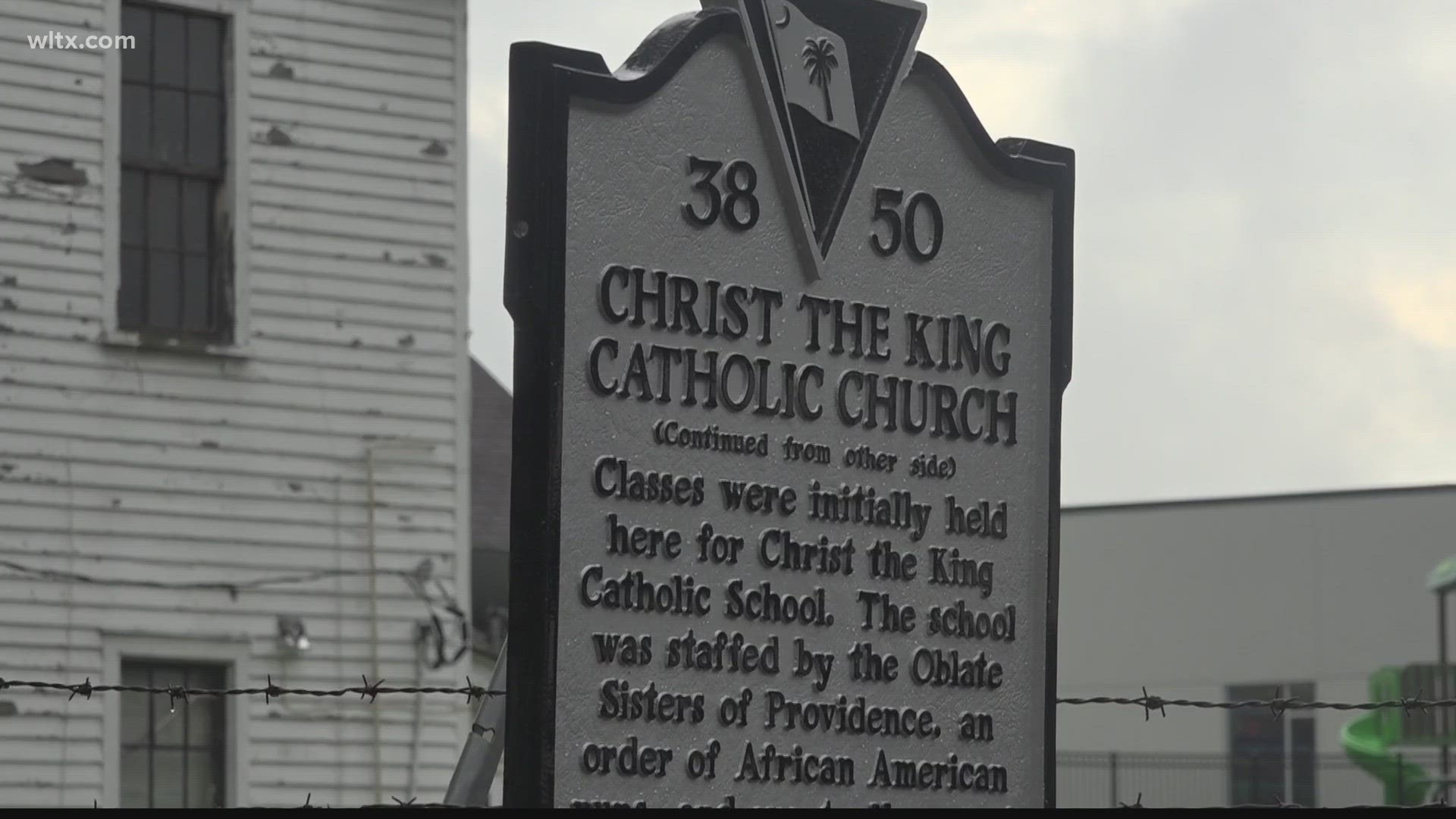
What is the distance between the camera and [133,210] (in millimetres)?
14422

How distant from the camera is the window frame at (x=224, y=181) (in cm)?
1420

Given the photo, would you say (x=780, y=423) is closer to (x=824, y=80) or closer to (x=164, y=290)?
(x=824, y=80)

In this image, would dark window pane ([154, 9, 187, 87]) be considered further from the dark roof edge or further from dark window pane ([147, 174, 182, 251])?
the dark roof edge

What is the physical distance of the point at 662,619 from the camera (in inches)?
187

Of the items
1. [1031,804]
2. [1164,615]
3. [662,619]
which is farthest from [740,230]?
[1164,615]

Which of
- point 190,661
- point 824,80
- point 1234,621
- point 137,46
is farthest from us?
point 1234,621

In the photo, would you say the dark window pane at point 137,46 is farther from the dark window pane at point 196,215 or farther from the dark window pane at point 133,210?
the dark window pane at point 196,215

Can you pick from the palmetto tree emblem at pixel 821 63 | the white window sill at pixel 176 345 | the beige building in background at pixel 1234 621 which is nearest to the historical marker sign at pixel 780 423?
the palmetto tree emblem at pixel 821 63

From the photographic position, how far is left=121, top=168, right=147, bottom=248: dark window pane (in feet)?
47.2

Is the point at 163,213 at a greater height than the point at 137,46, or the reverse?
the point at 137,46

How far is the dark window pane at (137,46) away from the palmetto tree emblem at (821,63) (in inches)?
396

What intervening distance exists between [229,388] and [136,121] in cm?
177

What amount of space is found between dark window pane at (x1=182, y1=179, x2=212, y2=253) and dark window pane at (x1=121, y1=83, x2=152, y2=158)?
13.6 inches

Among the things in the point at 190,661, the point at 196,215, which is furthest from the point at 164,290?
the point at 190,661
